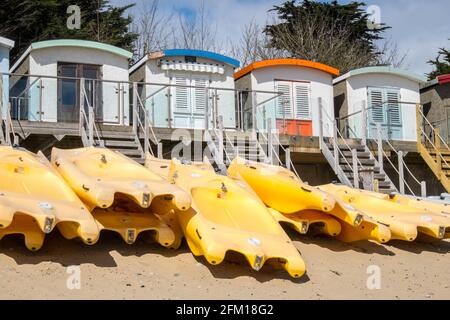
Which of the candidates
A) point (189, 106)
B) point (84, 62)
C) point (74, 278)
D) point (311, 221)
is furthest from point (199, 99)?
point (74, 278)

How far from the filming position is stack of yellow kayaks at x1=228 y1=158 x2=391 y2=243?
9.14m

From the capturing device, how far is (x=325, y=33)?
104 feet

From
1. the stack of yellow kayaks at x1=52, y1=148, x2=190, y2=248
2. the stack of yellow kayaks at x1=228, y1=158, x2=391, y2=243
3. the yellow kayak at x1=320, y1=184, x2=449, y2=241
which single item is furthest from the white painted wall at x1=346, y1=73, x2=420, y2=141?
the stack of yellow kayaks at x1=52, y1=148, x2=190, y2=248

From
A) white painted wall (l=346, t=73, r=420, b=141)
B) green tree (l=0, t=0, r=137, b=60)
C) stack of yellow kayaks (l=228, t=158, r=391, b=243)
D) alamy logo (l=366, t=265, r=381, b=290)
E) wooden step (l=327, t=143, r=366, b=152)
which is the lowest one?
alamy logo (l=366, t=265, r=381, b=290)

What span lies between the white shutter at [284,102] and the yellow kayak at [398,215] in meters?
5.84

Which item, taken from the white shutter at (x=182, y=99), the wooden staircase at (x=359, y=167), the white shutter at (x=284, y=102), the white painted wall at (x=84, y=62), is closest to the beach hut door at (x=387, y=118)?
the wooden staircase at (x=359, y=167)

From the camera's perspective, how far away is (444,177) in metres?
16.5

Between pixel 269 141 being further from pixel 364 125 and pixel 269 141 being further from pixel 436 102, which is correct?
pixel 436 102

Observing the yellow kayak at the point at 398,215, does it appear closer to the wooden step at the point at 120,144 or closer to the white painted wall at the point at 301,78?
the wooden step at the point at 120,144

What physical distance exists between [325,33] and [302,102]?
14772mm

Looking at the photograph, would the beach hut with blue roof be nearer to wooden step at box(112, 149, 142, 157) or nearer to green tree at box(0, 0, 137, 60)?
wooden step at box(112, 149, 142, 157)

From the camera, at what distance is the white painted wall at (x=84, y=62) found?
15.0 metres

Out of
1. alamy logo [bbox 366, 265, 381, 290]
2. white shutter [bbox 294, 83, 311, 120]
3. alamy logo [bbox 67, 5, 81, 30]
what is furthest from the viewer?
alamy logo [bbox 67, 5, 81, 30]

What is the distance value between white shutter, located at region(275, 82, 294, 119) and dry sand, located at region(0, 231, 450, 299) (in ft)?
Answer: 26.8
